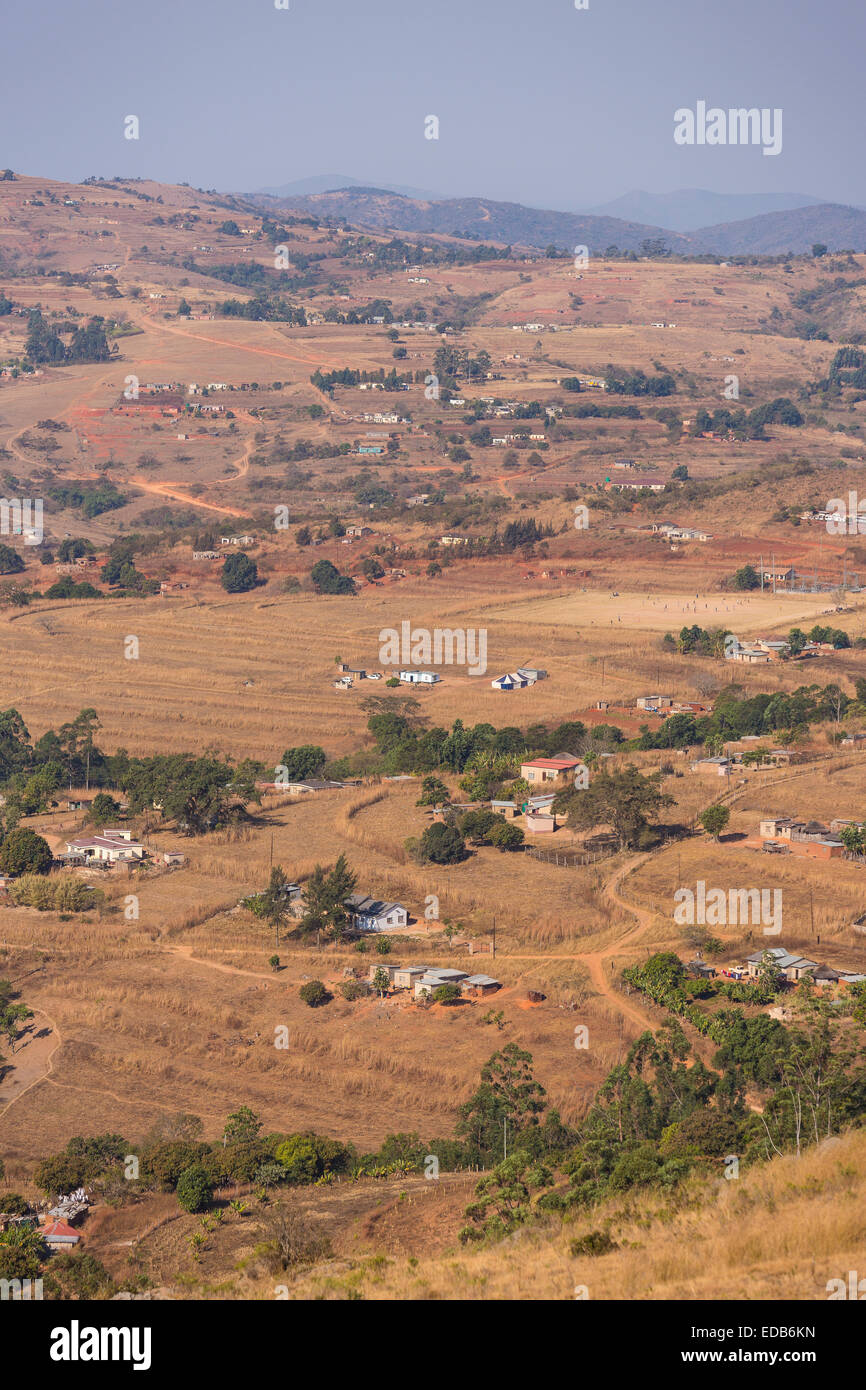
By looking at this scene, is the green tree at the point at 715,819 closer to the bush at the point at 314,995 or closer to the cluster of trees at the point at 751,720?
the cluster of trees at the point at 751,720

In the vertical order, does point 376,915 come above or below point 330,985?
above

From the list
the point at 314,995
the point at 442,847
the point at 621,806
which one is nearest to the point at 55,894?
the point at 314,995

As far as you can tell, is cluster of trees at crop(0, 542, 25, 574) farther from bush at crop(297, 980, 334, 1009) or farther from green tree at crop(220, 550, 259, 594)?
bush at crop(297, 980, 334, 1009)

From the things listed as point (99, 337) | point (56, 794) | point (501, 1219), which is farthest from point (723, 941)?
point (99, 337)

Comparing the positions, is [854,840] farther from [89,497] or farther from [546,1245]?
[89,497]

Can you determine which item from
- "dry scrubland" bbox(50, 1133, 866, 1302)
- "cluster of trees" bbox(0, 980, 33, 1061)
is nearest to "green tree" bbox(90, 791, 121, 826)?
"cluster of trees" bbox(0, 980, 33, 1061)

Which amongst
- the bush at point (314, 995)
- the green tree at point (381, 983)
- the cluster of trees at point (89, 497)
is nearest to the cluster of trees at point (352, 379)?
the cluster of trees at point (89, 497)
